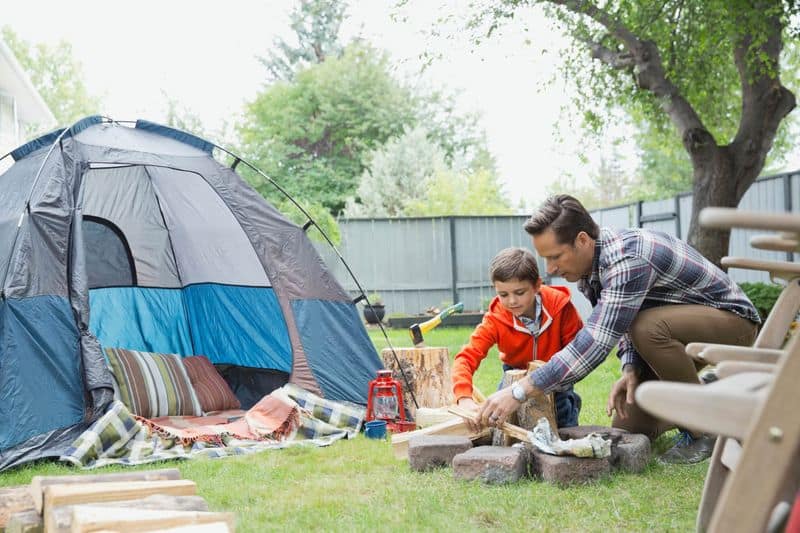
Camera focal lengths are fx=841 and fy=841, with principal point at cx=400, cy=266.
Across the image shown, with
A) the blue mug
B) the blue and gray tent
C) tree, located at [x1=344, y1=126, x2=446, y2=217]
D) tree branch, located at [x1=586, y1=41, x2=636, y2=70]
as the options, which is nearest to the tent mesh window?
the blue and gray tent

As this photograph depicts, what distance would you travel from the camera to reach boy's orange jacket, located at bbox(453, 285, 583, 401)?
3.34m

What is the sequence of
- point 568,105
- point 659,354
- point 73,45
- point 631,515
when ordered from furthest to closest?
point 73,45 → point 568,105 → point 659,354 → point 631,515

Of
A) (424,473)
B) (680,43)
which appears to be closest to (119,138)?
(424,473)

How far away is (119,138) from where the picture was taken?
4523mm

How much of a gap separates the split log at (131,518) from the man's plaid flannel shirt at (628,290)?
114cm

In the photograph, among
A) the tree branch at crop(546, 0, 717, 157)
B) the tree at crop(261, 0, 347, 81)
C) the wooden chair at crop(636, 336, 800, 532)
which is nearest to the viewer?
the wooden chair at crop(636, 336, 800, 532)

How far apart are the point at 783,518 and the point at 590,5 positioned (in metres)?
5.99

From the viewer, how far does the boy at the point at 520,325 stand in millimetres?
3188

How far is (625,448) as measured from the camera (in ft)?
9.75

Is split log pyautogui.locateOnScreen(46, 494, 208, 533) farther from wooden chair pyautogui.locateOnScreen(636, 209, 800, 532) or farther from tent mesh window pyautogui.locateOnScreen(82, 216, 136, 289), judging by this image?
tent mesh window pyautogui.locateOnScreen(82, 216, 136, 289)

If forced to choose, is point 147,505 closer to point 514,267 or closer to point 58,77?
point 514,267

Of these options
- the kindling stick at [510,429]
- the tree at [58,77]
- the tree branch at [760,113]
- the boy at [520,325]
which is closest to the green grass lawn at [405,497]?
the kindling stick at [510,429]

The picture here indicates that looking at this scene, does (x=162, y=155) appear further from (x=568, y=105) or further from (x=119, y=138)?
(x=568, y=105)

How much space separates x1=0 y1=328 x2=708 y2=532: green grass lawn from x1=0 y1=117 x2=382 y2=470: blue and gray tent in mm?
468
